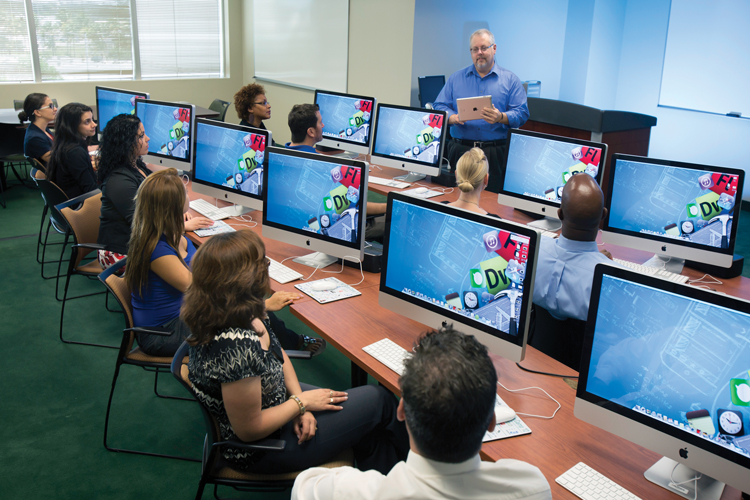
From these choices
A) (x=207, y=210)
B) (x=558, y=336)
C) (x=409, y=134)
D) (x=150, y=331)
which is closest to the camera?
(x=558, y=336)

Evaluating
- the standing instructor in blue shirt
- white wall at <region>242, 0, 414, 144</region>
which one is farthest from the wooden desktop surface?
white wall at <region>242, 0, 414, 144</region>

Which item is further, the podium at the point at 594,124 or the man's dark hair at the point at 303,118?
the podium at the point at 594,124

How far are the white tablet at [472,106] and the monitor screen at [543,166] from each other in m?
1.14

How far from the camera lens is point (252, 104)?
4.74 meters

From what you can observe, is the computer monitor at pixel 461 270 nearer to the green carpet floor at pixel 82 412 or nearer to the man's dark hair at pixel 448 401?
the man's dark hair at pixel 448 401

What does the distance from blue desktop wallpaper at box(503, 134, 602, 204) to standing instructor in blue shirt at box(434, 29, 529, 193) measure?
1.24 metres

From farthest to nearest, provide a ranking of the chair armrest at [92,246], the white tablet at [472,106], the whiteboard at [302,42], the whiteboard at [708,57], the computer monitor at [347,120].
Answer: the whiteboard at [302,42], the whiteboard at [708,57], the computer monitor at [347,120], the white tablet at [472,106], the chair armrest at [92,246]

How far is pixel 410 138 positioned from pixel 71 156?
2406mm

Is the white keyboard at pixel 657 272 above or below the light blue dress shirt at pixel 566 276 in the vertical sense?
below

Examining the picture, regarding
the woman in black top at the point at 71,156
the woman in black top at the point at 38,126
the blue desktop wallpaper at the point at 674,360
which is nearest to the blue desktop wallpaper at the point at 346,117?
the woman in black top at the point at 71,156

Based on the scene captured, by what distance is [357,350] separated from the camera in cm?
204

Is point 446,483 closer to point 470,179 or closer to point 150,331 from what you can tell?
point 150,331

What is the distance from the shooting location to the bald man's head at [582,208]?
202cm

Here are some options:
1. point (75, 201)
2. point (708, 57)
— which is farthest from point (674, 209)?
point (708, 57)
